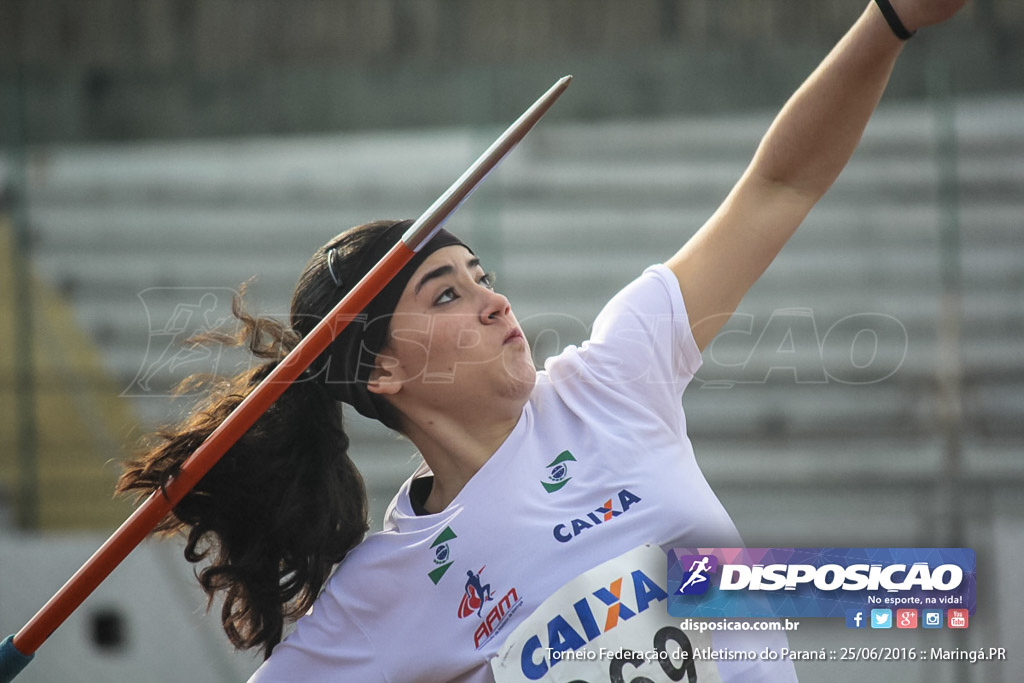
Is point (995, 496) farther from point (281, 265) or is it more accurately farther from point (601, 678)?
point (281, 265)

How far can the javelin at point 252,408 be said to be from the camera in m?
1.35

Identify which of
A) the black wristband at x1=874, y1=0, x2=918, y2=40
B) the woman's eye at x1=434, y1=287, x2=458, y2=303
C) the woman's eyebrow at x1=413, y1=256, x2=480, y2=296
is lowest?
the woman's eye at x1=434, y1=287, x2=458, y2=303

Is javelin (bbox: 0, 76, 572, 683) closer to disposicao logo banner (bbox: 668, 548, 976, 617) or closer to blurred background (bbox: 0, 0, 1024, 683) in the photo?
disposicao logo banner (bbox: 668, 548, 976, 617)

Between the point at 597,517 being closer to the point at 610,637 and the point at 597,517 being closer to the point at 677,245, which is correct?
the point at 610,637

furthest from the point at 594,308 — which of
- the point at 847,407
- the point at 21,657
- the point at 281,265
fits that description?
the point at 21,657

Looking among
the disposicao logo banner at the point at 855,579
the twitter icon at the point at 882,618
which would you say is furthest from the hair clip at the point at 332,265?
the twitter icon at the point at 882,618

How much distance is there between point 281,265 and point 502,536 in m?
2.39

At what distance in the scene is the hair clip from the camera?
1611 millimetres

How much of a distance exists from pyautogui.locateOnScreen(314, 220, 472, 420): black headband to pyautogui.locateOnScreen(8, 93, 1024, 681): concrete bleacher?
1.53 metres

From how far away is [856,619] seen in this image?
1.60 meters

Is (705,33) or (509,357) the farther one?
(705,33)

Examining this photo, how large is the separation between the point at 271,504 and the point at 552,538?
0.51m

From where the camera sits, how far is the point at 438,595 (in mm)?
1510

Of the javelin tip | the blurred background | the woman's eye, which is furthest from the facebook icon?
the blurred background
